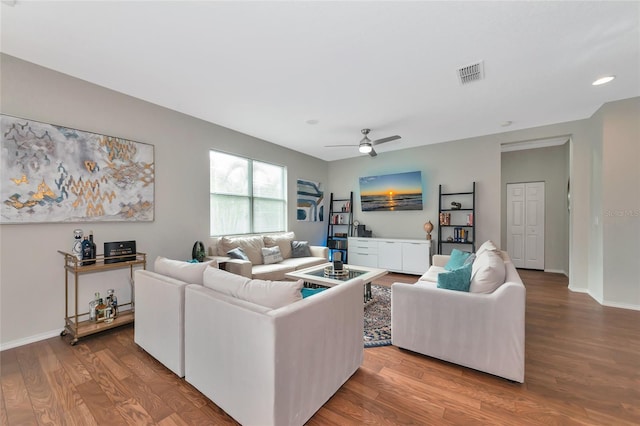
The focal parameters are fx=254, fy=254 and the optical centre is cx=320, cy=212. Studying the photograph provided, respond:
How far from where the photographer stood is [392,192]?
5.73 m

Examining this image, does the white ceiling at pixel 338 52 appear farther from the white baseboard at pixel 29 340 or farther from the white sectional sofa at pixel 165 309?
the white baseboard at pixel 29 340

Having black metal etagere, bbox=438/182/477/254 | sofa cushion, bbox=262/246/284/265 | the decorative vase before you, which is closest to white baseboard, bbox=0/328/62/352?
the decorative vase

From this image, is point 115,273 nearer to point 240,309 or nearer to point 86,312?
point 86,312

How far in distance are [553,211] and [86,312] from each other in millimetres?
8196

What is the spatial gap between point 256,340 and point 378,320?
2.03 m

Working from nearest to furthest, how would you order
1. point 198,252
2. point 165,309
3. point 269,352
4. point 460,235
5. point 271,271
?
point 269,352 < point 165,309 < point 198,252 < point 271,271 < point 460,235

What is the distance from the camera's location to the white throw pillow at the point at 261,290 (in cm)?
150

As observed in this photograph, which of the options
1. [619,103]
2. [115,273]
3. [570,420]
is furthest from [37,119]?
[619,103]

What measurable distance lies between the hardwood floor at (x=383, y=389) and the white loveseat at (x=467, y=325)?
11 centimetres

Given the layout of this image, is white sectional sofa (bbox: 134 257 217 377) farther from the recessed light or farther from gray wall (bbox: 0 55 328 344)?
the recessed light

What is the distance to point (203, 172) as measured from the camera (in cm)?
395

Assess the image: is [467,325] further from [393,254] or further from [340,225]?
[340,225]

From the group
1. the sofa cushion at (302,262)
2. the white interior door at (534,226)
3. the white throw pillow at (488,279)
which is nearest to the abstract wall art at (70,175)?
the sofa cushion at (302,262)

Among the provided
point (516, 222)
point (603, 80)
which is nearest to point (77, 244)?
point (603, 80)
